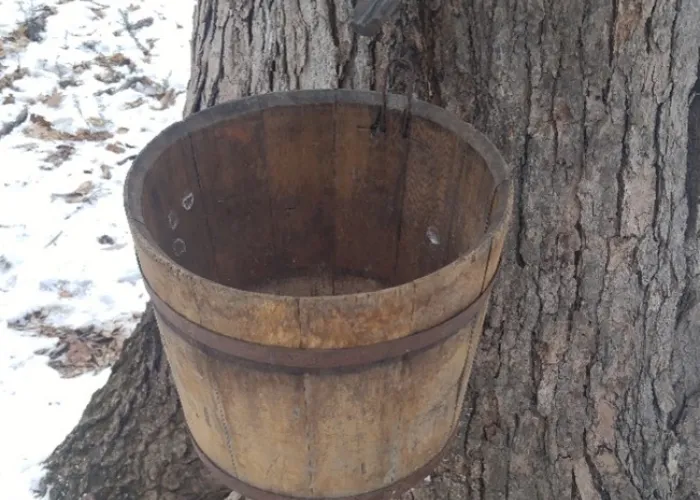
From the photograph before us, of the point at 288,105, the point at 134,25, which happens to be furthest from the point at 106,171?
the point at 288,105

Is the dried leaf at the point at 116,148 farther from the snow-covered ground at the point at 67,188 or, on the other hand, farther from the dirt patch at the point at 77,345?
the dirt patch at the point at 77,345

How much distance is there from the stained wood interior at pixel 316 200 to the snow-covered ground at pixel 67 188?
1.26 metres

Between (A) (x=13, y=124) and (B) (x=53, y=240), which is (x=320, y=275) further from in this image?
(A) (x=13, y=124)

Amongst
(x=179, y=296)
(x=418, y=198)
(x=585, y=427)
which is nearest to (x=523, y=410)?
(x=585, y=427)

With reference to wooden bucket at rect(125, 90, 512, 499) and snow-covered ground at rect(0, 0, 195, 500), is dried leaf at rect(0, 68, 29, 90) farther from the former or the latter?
wooden bucket at rect(125, 90, 512, 499)

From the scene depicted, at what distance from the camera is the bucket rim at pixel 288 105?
4.17 feet

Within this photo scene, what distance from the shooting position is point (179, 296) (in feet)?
4.26

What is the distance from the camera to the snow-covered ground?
291 centimetres

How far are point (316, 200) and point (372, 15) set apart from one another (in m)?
0.65

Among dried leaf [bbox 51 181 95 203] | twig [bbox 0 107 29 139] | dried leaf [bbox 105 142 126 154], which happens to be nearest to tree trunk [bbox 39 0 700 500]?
dried leaf [bbox 51 181 95 203]

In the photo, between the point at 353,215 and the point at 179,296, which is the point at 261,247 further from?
the point at 179,296

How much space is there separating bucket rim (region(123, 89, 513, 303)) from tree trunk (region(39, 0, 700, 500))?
0.28 m

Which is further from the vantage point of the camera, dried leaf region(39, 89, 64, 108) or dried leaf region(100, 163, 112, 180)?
dried leaf region(39, 89, 64, 108)

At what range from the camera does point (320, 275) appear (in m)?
2.15
